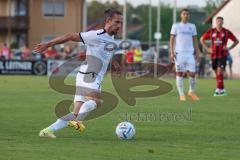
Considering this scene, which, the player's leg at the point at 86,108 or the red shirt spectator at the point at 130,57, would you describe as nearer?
the player's leg at the point at 86,108

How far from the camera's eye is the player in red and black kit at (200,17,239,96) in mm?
24156

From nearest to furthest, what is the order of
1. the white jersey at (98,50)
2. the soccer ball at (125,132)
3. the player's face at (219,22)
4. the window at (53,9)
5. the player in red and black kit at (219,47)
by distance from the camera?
the soccer ball at (125,132) < the white jersey at (98,50) < the player's face at (219,22) < the player in red and black kit at (219,47) < the window at (53,9)

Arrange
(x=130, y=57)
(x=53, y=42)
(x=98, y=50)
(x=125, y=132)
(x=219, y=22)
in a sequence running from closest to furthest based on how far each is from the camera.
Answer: (x=53, y=42), (x=125, y=132), (x=98, y=50), (x=219, y=22), (x=130, y=57)

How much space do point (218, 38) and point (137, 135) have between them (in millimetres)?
11975

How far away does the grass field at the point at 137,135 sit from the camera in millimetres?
10328

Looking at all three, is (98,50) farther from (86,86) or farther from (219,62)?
(219,62)

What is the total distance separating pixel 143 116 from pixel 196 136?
369 centimetres

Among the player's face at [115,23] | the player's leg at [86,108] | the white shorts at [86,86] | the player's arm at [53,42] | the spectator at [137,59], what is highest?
the player's face at [115,23]

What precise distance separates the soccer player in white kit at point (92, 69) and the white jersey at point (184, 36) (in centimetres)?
944

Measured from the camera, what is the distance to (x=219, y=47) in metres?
24.5

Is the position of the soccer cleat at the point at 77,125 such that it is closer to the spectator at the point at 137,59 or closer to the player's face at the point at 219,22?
the player's face at the point at 219,22

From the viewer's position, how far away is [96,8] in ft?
456

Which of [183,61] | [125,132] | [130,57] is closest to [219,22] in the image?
[183,61]

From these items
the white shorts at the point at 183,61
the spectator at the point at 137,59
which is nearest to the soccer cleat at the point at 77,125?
the white shorts at the point at 183,61
